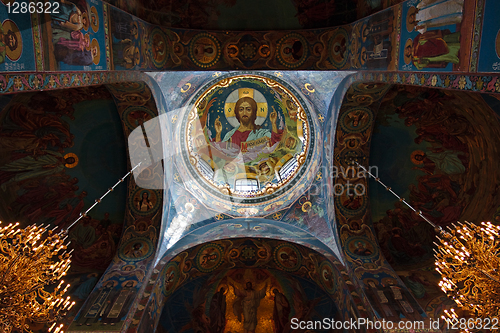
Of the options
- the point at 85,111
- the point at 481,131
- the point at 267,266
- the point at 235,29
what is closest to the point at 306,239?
the point at 267,266

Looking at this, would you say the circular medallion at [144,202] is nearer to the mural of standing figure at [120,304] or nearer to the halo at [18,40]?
the mural of standing figure at [120,304]

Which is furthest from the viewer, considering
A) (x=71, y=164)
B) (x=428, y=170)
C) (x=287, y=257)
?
(x=287, y=257)

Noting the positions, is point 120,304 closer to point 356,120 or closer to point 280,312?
point 280,312

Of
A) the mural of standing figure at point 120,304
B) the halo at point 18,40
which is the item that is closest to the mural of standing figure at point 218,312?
the mural of standing figure at point 120,304

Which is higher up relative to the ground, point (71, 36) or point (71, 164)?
point (71, 36)

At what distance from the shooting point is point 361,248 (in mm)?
10391

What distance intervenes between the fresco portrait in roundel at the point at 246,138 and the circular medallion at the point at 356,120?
84.3 inches

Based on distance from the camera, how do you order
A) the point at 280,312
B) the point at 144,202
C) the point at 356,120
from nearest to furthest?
1. the point at 356,120
2. the point at 144,202
3. the point at 280,312

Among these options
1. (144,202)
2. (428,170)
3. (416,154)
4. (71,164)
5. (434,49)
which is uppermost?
(434,49)

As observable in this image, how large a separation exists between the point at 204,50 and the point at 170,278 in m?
7.04

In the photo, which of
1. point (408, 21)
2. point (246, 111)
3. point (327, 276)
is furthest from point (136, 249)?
point (408, 21)

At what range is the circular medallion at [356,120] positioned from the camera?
9.89 meters

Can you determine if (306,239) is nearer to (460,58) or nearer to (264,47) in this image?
(264,47)

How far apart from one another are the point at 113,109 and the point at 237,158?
17.8 ft
